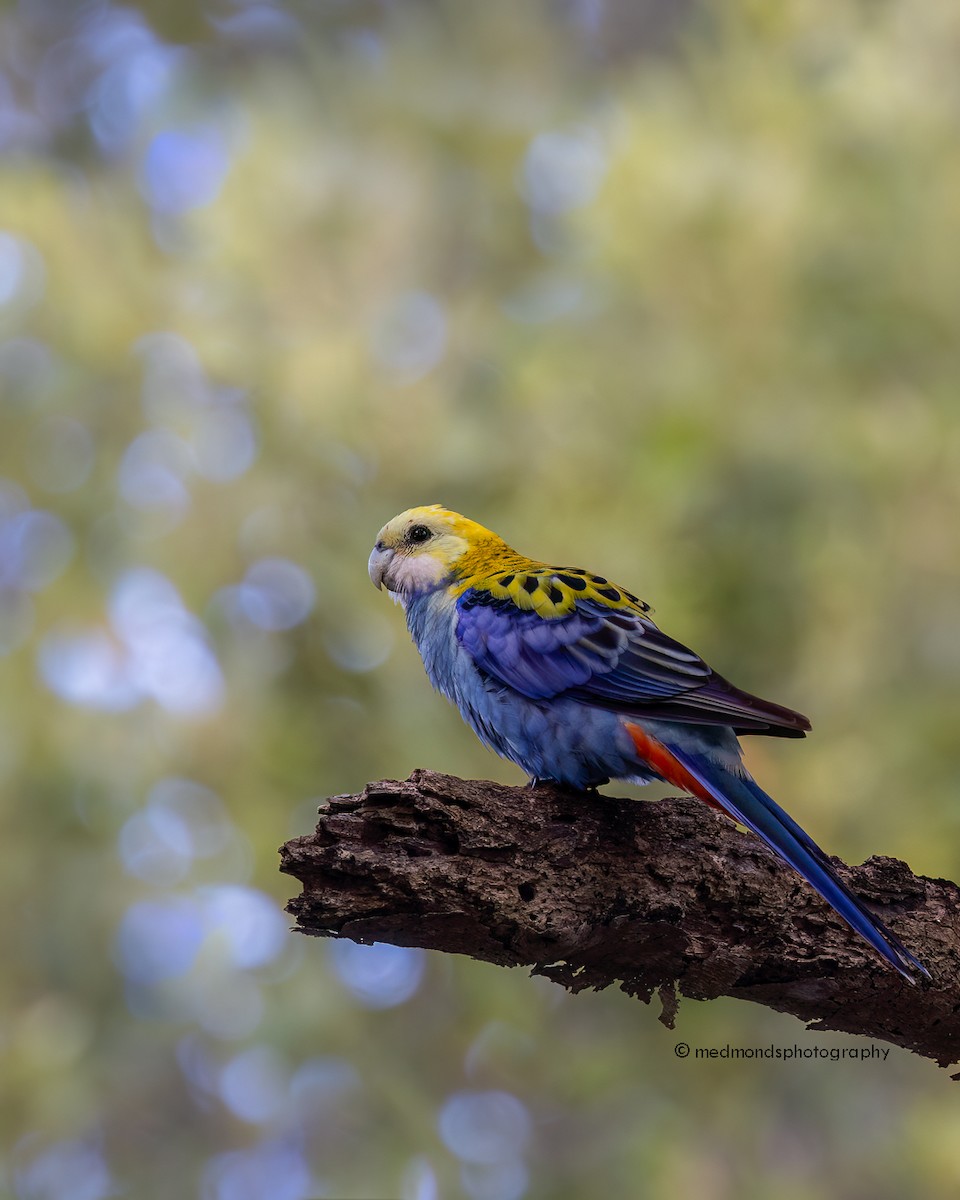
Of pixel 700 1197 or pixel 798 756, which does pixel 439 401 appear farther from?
pixel 700 1197

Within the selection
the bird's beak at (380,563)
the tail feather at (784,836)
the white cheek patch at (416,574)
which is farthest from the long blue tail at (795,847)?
the bird's beak at (380,563)

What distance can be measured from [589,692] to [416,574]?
2.80 feet

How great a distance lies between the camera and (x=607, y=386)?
22.0 ft

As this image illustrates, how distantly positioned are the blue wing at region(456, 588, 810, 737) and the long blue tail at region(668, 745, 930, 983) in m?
0.15

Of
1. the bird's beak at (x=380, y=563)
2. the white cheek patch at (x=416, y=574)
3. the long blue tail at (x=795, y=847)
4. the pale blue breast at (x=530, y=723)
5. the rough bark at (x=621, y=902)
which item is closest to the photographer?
the rough bark at (x=621, y=902)

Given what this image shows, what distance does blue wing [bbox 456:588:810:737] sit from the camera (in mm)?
3082

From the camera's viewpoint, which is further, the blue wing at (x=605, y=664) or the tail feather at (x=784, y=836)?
the blue wing at (x=605, y=664)

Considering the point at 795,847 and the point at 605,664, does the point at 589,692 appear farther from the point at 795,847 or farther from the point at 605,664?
the point at 795,847

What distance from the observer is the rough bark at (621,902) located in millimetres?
2588

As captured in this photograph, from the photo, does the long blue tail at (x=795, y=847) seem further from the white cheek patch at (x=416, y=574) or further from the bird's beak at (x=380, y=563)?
the bird's beak at (x=380, y=563)

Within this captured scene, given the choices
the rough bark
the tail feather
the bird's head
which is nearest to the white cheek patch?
the bird's head

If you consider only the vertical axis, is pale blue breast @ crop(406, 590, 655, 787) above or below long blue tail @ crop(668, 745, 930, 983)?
above

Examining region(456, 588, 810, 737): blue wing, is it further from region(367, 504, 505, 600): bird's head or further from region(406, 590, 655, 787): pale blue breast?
region(367, 504, 505, 600): bird's head

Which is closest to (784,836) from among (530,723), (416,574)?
(530,723)
